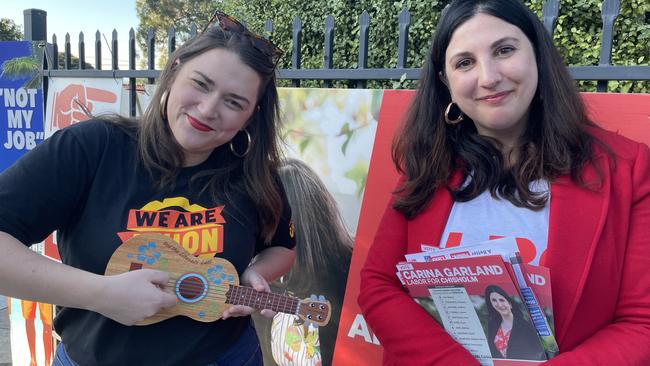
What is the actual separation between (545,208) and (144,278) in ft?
3.74

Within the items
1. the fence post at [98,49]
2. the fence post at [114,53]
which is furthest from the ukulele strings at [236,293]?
the fence post at [98,49]

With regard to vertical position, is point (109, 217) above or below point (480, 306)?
above

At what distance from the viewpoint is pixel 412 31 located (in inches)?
175

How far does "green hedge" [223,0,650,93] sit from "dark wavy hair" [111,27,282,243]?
2.43 feet

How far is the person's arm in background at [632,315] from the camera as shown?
3.77 ft

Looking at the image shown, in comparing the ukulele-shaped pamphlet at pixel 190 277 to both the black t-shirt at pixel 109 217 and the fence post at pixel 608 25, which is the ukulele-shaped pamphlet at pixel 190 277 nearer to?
the black t-shirt at pixel 109 217

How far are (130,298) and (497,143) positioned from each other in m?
1.15

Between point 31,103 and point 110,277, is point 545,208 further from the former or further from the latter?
point 31,103

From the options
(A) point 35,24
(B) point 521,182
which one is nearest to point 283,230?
(B) point 521,182

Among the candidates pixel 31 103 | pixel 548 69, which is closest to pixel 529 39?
pixel 548 69

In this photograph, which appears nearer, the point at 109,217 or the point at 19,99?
the point at 109,217

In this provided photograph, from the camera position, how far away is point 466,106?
4.65 feet

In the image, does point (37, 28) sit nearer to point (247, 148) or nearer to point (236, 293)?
point (247, 148)

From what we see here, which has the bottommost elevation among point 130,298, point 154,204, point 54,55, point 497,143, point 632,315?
point 130,298
